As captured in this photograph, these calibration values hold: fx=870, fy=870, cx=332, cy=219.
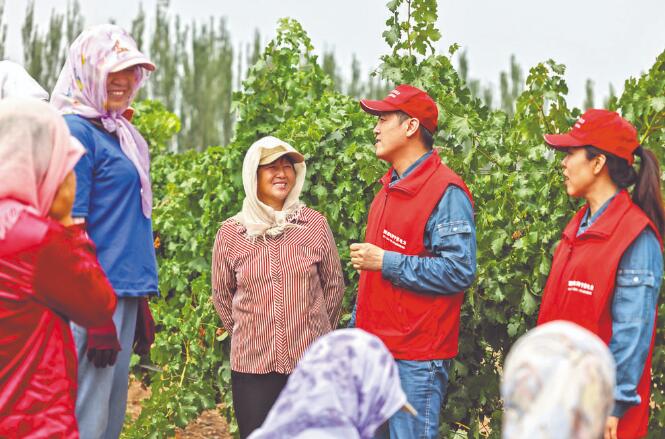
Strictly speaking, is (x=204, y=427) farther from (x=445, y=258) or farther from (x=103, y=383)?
(x=445, y=258)

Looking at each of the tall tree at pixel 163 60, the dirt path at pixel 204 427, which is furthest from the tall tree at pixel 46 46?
the dirt path at pixel 204 427

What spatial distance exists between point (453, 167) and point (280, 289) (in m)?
1.08

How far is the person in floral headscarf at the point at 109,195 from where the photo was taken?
10.4ft

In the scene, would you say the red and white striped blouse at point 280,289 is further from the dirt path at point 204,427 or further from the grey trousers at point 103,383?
the dirt path at point 204,427

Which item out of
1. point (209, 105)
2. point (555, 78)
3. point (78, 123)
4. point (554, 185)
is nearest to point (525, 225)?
point (554, 185)

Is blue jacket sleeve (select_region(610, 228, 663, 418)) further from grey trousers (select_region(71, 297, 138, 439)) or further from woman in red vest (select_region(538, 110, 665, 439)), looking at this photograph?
grey trousers (select_region(71, 297, 138, 439))

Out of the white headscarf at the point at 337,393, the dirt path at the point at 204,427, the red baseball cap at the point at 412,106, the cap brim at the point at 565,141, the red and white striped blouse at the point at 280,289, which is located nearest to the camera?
the white headscarf at the point at 337,393

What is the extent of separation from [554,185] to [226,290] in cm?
165

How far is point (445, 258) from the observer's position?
3531 mm

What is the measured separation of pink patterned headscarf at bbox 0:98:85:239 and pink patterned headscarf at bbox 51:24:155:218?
67cm

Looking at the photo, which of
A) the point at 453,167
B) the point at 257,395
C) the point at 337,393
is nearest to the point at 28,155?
the point at 337,393

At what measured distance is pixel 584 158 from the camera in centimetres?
325

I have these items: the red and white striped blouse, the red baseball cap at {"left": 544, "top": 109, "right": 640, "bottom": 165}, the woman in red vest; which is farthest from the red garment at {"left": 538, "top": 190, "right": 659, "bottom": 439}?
→ the red and white striped blouse

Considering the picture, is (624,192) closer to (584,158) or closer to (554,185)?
(584,158)
